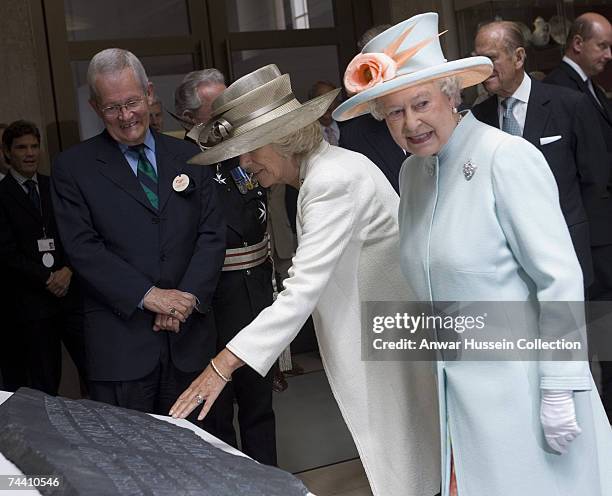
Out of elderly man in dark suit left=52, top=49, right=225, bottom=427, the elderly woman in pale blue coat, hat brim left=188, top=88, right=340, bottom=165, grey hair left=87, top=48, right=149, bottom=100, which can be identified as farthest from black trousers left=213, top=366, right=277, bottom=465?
the elderly woman in pale blue coat

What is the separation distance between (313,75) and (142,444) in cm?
482

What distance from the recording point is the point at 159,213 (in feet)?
9.26

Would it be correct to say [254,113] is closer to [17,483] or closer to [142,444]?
[142,444]

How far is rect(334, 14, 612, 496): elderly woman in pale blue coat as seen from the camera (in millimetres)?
1864

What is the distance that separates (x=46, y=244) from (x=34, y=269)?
0.47ft

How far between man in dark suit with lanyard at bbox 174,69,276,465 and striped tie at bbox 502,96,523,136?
3.58 feet

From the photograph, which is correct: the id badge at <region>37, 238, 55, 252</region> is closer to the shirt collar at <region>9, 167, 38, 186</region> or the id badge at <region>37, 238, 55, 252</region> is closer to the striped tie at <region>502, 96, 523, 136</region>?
the shirt collar at <region>9, 167, 38, 186</region>

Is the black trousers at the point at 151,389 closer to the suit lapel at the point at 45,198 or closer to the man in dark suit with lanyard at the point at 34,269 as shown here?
the man in dark suit with lanyard at the point at 34,269

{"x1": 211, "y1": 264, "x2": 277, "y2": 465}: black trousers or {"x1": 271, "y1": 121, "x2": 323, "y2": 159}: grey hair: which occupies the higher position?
{"x1": 271, "y1": 121, "x2": 323, "y2": 159}: grey hair

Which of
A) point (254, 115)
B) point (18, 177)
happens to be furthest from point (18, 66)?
point (254, 115)

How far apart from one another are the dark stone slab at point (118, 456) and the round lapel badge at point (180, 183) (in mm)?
1097

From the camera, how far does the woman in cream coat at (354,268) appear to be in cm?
231

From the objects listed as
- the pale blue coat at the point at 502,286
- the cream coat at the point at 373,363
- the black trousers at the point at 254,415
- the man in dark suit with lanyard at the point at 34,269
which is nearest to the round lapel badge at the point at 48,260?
the man in dark suit with lanyard at the point at 34,269

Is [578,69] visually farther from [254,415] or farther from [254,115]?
[254,115]
